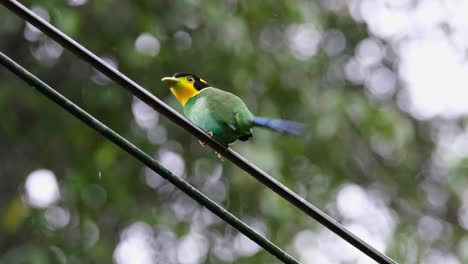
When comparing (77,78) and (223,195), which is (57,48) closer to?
(77,78)

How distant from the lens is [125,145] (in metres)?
1.43

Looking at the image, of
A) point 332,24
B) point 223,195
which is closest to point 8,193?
point 223,195

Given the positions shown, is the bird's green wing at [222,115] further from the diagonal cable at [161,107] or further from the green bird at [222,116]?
the diagonal cable at [161,107]

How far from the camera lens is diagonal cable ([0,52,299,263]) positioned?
4.54 feet

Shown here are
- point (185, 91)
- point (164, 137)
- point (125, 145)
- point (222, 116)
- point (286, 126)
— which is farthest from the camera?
A: point (164, 137)

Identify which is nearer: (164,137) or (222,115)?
(222,115)

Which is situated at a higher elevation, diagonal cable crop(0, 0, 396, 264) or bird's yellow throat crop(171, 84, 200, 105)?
bird's yellow throat crop(171, 84, 200, 105)

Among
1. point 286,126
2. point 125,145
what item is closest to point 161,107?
point 125,145

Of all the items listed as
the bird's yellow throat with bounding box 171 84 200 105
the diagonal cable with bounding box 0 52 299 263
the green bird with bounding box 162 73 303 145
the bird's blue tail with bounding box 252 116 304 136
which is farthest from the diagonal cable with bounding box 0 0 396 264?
the bird's yellow throat with bounding box 171 84 200 105

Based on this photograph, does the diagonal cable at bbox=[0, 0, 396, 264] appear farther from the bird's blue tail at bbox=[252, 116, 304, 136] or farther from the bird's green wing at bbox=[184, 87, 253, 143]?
the bird's green wing at bbox=[184, 87, 253, 143]

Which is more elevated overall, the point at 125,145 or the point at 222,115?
the point at 222,115

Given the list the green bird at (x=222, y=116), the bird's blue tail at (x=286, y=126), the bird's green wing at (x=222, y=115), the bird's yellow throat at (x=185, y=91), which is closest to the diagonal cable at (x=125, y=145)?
the bird's blue tail at (x=286, y=126)

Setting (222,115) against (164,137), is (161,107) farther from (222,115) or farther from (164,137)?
(164,137)

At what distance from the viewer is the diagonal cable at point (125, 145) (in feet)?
4.54
